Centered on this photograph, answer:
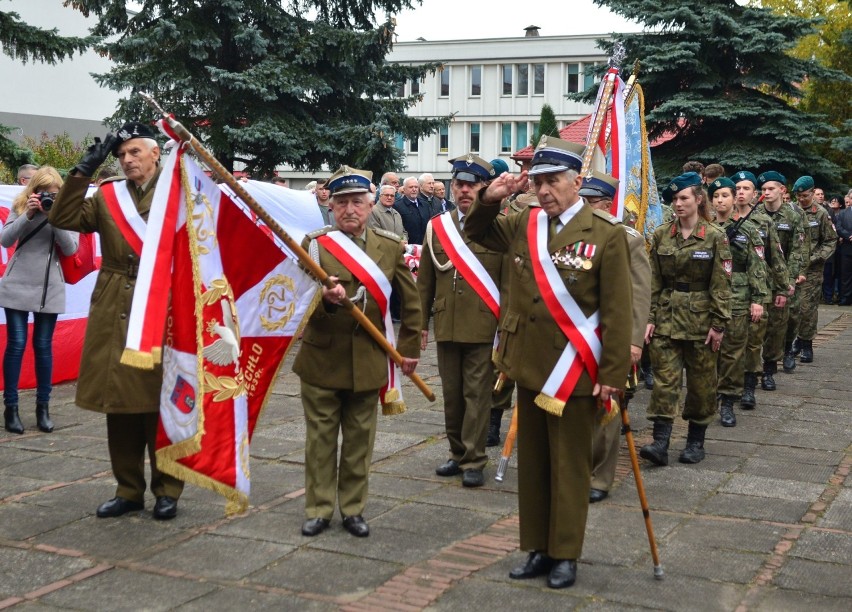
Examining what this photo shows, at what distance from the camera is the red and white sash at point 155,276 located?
225 inches

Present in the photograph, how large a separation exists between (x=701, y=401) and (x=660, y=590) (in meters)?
2.96

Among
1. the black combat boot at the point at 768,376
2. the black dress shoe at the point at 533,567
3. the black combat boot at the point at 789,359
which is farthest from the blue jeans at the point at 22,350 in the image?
the black combat boot at the point at 789,359

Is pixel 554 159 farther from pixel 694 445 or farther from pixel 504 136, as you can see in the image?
pixel 504 136

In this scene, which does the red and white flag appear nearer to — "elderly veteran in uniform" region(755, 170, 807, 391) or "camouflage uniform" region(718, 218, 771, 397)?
"camouflage uniform" region(718, 218, 771, 397)

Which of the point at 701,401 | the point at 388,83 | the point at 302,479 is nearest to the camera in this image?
the point at 302,479

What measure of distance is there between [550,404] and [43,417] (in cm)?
501

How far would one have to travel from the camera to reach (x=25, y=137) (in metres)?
24.0

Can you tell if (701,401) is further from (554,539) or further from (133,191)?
(133,191)

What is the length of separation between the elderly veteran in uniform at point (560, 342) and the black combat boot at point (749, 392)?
5.36 m

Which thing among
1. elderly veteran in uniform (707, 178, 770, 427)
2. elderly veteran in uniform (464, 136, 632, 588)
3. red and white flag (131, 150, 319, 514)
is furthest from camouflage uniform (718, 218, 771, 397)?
red and white flag (131, 150, 319, 514)

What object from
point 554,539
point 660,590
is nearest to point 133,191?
point 554,539

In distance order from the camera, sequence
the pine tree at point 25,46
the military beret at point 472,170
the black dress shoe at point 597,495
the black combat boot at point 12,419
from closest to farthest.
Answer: the black dress shoe at point 597,495 → the military beret at point 472,170 → the black combat boot at point 12,419 → the pine tree at point 25,46

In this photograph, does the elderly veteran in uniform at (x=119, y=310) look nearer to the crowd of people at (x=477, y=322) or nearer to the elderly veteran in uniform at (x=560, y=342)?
the crowd of people at (x=477, y=322)

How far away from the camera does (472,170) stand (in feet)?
23.2
